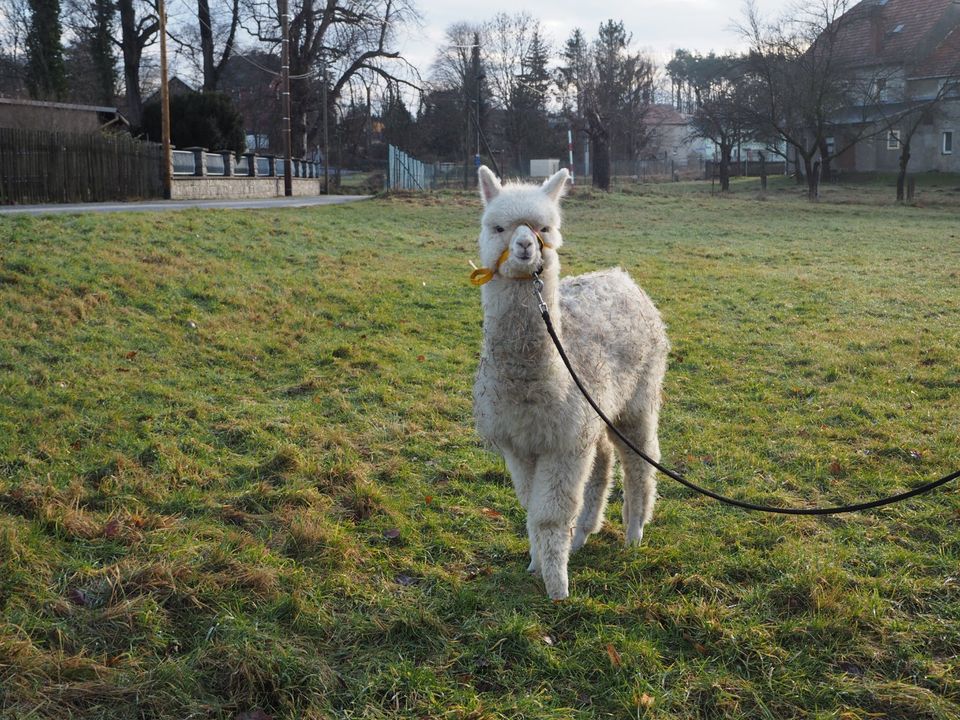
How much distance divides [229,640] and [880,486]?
431 centimetres

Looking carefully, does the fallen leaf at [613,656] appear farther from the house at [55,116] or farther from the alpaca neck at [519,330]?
the house at [55,116]

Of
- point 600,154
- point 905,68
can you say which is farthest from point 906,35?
point 600,154

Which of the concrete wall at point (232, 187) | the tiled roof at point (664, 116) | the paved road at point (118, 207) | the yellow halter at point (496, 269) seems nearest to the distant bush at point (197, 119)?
the concrete wall at point (232, 187)

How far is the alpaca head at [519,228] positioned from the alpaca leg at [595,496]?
1309 millimetres

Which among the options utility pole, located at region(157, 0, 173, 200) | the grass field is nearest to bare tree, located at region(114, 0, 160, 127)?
utility pole, located at region(157, 0, 173, 200)

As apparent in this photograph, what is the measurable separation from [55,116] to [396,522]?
2831cm

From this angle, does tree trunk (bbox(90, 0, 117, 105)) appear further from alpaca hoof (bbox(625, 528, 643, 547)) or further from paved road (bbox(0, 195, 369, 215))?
alpaca hoof (bbox(625, 528, 643, 547))

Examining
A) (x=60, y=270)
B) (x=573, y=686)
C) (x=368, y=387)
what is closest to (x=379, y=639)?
(x=573, y=686)

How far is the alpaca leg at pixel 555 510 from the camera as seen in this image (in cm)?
420

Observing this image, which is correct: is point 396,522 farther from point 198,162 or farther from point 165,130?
point 198,162

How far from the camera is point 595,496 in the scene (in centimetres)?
506

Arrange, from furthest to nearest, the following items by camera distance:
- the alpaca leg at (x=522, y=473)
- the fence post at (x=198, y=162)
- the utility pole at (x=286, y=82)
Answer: the utility pole at (x=286, y=82) → the fence post at (x=198, y=162) → the alpaca leg at (x=522, y=473)

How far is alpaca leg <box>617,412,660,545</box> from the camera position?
503cm

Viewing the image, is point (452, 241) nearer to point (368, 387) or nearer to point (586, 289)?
point (368, 387)
